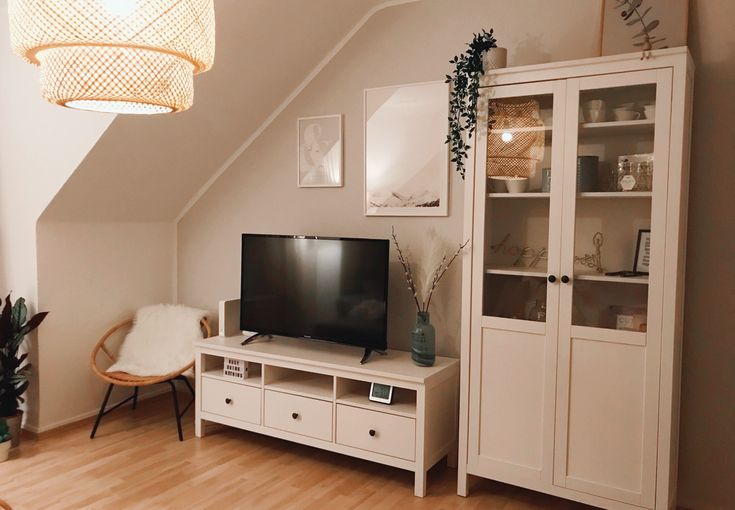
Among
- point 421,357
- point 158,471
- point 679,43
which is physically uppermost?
point 679,43

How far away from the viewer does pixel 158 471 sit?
326cm

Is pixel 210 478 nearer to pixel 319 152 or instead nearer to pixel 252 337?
pixel 252 337

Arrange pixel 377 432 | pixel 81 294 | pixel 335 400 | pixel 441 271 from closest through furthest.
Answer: pixel 377 432
pixel 335 400
pixel 441 271
pixel 81 294

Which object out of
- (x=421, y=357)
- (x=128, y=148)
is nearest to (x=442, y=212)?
(x=421, y=357)

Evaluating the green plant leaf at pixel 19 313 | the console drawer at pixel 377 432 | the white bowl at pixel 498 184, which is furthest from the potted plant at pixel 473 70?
the green plant leaf at pixel 19 313

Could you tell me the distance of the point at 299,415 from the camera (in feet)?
11.1

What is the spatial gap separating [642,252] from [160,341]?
292 cm

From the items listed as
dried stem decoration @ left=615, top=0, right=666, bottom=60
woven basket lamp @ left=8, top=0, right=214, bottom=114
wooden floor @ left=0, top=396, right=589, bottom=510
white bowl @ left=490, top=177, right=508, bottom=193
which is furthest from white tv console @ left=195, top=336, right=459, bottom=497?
woven basket lamp @ left=8, top=0, right=214, bottom=114

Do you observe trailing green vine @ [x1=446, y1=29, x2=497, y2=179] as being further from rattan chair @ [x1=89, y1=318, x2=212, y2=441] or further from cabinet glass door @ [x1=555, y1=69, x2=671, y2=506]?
rattan chair @ [x1=89, y1=318, x2=212, y2=441]

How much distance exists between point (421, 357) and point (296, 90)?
1.85 meters

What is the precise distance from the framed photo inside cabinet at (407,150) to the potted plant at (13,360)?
2.05 metres

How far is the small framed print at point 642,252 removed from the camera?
2.59m

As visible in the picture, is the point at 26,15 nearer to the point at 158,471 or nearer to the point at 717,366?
the point at 158,471

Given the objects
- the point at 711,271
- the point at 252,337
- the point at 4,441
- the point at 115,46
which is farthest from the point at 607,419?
the point at 4,441
